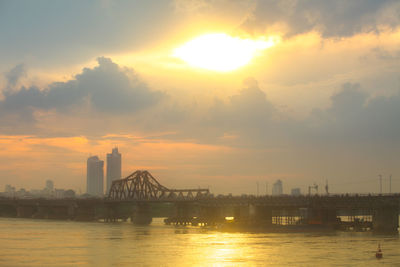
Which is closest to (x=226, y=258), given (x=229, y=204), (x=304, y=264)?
(x=304, y=264)

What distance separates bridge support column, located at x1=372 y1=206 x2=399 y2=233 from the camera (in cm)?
13838

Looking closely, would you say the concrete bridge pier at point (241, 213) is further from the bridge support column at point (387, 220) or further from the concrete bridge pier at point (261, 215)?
the bridge support column at point (387, 220)

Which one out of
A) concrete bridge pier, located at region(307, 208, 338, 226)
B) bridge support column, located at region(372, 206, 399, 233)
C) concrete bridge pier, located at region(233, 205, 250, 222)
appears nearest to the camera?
bridge support column, located at region(372, 206, 399, 233)

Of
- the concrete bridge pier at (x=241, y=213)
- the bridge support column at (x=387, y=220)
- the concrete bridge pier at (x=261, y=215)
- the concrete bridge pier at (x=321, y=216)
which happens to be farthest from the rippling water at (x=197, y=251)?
the concrete bridge pier at (x=241, y=213)

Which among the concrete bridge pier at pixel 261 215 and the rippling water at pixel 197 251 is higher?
the concrete bridge pier at pixel 261 215

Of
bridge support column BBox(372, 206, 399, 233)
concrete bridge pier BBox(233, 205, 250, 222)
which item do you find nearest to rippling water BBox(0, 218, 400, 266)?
bridge support column BBox(372, 206, 399, 233)

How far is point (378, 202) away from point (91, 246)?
243 feet

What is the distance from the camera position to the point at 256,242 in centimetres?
11056

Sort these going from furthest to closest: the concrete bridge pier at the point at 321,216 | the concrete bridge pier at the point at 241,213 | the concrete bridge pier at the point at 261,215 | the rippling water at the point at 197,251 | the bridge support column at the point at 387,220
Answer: the concrete bridge pier at the point at 241,213 → the concrete bridge pier at the point at 261,215 → the concrete bridge pier at the point at 321,216 → the bridge support column at the point at 387,220 → the rippling water at the point at 197,251

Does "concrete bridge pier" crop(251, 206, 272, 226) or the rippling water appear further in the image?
"concrete bridge pier" crop(251, 206, 272, 226)

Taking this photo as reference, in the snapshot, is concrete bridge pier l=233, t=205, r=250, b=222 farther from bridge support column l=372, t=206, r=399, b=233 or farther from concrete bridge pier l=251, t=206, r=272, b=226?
bridge support column l=372, t=206, r=399, b=233

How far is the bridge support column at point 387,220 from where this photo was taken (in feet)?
454

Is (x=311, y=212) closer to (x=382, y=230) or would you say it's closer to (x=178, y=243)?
(x=382, y=230)

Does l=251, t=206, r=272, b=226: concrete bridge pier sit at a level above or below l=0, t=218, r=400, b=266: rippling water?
above
